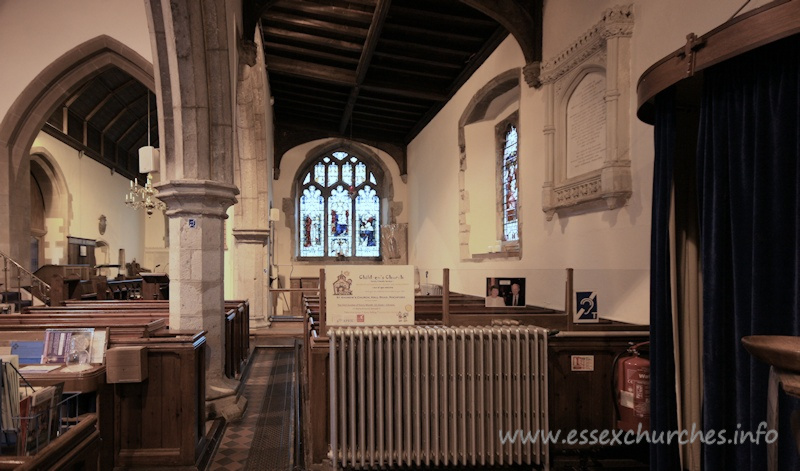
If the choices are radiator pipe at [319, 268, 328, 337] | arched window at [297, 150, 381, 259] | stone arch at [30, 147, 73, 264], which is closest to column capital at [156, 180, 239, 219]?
radiator pipe at [319, 268, 328, 337]

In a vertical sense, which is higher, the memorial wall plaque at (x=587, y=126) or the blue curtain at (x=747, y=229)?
the memorial wall plaque at (x=587, y=126)

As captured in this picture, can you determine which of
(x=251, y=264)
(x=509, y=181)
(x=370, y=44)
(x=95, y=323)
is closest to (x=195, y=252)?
(x=95, y=323)

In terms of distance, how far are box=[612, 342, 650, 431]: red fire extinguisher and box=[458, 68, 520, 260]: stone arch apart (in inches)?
181

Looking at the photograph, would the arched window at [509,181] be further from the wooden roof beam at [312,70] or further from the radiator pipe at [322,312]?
the radiator pipe at [322,312]

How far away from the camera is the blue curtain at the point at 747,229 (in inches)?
60.5

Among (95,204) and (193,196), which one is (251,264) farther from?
(95,204)

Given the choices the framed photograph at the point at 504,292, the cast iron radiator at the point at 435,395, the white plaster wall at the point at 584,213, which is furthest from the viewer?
the white plaster wall at the point at 584,213

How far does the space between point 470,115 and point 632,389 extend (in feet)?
20.3

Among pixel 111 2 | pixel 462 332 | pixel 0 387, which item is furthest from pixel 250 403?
pixel 111 2

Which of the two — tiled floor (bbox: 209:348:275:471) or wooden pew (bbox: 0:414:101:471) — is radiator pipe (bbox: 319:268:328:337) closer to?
tiled floor (bbox: 209:348:275:471)

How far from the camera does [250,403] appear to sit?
15.7 ft

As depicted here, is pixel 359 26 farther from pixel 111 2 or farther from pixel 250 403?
pixel 250 403

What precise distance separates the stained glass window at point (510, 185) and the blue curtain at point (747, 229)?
5838 millimetres

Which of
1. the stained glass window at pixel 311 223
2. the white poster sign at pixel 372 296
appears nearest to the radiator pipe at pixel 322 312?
the white poster sign at pixel 372 296
